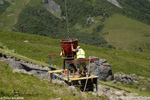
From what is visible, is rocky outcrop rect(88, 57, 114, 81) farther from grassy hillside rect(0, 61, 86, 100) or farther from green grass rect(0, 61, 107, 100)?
grassy hillside rect(0, 61, 86, 100)

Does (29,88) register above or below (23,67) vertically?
below

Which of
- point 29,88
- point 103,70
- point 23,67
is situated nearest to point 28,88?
point 29,88

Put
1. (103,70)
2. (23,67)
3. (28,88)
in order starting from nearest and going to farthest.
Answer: (28,88) < (23,67) < (103,70)

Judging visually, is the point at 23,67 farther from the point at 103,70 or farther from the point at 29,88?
the point at 103,70

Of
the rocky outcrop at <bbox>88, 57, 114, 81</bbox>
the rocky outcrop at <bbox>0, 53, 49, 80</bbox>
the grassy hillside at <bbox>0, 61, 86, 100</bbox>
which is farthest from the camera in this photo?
the rocky outcrop at <bbox>88, 57, 114, 81</bbox>

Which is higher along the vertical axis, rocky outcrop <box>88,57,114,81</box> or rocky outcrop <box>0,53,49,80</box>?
rocky outcrop <box>0,53,49,80</box>

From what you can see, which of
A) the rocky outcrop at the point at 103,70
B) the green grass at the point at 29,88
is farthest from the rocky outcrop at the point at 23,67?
the rocky outcrop at the point at 103,70

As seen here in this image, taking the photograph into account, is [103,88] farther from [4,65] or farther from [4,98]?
[4,98]

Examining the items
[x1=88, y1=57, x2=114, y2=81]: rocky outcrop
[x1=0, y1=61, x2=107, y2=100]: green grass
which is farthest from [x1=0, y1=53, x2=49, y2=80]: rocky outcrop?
[x1=88, y1=57, x2=114, y2=81]: rocky outcrop

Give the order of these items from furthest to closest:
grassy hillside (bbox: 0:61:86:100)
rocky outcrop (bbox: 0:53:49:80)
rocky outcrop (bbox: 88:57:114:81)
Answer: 1. rocky outcrop (bbox: 88:57:114:81)
2. rocky outcrop (bbox: 0:53:49:80)
3. grassy hillside (bbox: 0:61:86:100)

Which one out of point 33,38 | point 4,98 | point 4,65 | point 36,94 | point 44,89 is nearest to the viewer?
point 4,98

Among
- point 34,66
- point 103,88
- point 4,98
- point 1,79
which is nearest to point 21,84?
point 1,79

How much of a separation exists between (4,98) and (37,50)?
3363 centimetres

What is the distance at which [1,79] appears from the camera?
13.3 metres
